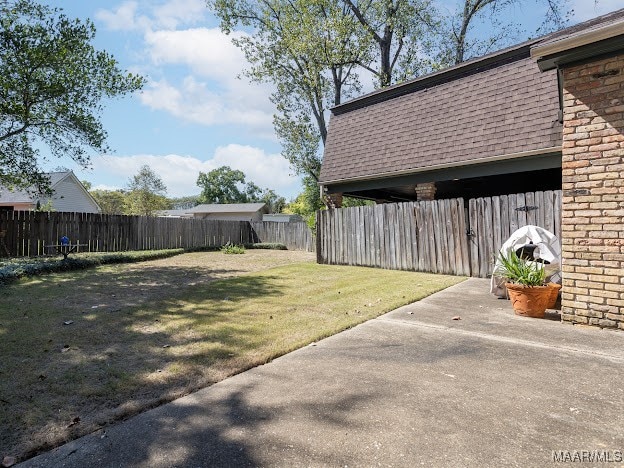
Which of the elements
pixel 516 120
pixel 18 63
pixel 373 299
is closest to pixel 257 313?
pixel 373 299

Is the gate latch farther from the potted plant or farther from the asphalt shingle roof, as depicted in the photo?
the potted plant

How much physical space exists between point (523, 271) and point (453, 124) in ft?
18.1

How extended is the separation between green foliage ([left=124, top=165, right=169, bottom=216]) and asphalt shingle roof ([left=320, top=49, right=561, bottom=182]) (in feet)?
109

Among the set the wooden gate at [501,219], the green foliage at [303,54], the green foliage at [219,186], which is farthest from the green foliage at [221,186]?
the wooden gate at [501,219]

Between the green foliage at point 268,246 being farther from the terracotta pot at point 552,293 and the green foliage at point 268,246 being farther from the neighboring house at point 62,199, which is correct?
the terracotta pot at point 552,293

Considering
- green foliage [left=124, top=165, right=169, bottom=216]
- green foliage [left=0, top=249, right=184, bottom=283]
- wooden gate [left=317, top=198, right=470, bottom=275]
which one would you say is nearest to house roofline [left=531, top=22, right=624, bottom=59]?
wooden gate [left=317, top=198, right=470, bottom=275]

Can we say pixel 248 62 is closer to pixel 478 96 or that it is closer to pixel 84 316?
pixel 478 96

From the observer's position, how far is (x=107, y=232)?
50.1 ft

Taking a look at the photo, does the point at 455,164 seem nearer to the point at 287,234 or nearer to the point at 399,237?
the point at 399,237

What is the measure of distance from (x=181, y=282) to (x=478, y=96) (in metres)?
8.51

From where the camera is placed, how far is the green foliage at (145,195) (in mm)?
39469

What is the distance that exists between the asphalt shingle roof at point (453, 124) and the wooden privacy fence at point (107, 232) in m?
9.98

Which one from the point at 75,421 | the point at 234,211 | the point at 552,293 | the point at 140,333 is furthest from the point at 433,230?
the point at 234,211

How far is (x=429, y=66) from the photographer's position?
20.8 metres
